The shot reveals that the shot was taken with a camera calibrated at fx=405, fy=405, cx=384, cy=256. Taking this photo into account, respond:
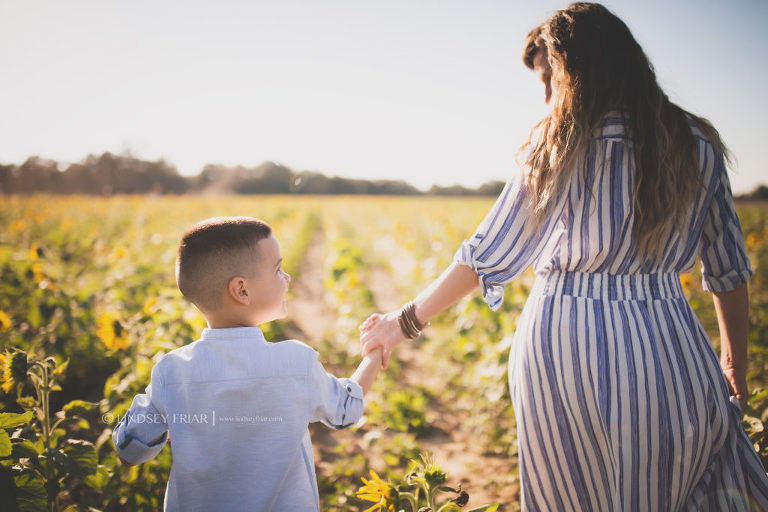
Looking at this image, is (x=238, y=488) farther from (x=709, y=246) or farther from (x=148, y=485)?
(x=709, y=246)

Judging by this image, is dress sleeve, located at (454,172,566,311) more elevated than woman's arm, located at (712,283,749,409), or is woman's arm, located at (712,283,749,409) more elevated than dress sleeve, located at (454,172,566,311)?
dress sleeve, located at (454,172,566,311)

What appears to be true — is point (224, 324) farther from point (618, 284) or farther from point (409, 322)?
point (618, 284)

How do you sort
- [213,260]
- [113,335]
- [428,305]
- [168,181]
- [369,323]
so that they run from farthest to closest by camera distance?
[168,181] < [113,335] < [369,323] < [428,305] < [213,260]

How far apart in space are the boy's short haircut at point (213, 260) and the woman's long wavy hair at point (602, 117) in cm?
83

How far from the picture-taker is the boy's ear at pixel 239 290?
3.69 feet

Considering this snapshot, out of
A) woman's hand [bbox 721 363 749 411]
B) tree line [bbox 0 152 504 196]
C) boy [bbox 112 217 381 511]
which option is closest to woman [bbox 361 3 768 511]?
woman's hand [bbox 721 363 749 411]

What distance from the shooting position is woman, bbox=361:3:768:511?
3.40ft

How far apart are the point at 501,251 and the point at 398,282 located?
6.53m

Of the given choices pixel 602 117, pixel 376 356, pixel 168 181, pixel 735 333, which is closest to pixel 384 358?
pixel 376 356

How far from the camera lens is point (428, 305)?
1.37m

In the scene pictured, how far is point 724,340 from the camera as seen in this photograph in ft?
4.28

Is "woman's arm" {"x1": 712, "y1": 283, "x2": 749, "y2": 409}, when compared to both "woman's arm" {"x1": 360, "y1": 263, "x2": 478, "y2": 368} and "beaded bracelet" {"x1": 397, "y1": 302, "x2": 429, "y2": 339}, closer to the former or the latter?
"woman's arm" {"x1": 360, "y1": 263, "x2": 478, "y2": 368}

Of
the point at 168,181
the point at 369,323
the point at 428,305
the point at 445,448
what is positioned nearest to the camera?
the point at 428,305

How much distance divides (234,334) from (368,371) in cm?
45
